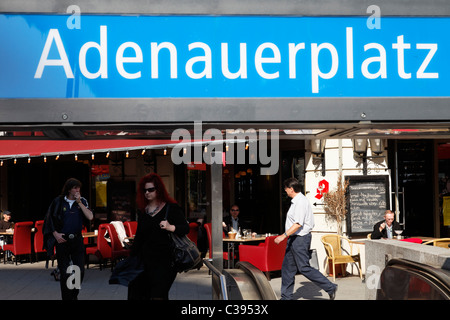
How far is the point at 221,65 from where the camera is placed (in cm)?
178

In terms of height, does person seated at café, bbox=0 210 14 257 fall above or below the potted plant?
below

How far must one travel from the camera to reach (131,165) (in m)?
14.4

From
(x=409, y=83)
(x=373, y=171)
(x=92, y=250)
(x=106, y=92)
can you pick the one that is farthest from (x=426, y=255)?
(x=92, y=250)

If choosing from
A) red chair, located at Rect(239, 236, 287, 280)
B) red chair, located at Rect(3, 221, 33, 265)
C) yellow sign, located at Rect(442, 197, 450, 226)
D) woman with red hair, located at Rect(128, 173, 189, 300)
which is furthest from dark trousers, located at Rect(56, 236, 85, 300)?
yellow sign, located at Rect(442, 197, 450, 226)

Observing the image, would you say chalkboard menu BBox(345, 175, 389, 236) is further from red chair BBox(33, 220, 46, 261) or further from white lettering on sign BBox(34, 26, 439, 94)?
white lettering on sign BBox(34, 26, 439, 94)

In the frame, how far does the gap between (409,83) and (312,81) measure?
32 cm

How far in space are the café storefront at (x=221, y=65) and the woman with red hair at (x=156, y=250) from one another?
284 cm

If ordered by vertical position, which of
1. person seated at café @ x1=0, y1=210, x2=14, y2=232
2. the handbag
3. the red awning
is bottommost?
person seated at café @ x1=0, y1=210, x2=14, y2=232

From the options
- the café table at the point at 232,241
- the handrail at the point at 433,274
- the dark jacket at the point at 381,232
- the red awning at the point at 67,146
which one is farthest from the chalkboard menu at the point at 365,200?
the handrail at the point at 433,274

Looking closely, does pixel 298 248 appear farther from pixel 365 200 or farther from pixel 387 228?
pixel 365 200

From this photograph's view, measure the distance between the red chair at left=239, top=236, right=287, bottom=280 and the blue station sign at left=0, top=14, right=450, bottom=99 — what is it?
7.86 m

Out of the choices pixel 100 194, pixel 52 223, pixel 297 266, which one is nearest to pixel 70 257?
pixel 52 223

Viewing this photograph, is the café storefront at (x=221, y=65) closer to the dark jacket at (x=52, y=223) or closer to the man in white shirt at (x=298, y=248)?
the dark jacket at (x=52, y=223)

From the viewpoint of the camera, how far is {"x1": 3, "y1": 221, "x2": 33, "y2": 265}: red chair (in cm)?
1198
